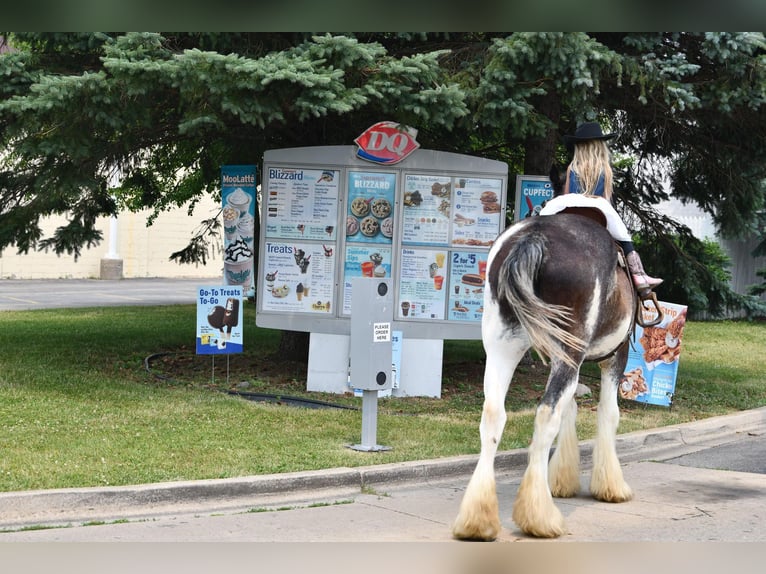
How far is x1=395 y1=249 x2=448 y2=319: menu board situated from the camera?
1141 centimetres

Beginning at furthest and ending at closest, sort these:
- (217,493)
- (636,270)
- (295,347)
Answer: (295,347), (636,270), (217,493)

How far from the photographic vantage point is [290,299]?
1144cm

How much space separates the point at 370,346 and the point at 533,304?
261 cm

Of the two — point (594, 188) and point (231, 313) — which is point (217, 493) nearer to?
point (594, 188)

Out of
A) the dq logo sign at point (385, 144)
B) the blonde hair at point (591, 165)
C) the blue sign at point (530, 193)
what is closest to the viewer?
the blonde hair at point (591, 165)

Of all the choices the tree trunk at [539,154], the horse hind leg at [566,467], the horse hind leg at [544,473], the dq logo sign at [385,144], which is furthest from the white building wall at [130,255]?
the horse hind leg at [544,473]

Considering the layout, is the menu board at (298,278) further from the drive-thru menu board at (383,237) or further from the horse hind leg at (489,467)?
the horse hind leg at (489,467)

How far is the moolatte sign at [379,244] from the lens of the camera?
11320 mm

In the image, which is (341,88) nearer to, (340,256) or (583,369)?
(340,256)

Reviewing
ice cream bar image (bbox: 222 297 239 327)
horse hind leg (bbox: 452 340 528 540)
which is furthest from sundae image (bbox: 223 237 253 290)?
horse hind leg (bbox: 452 340 528 540)

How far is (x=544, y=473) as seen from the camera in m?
6.12

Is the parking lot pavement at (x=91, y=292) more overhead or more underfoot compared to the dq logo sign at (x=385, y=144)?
more underfoot

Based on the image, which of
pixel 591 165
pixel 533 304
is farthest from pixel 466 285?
pixel 533 304

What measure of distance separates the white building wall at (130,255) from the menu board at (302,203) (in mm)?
20840
